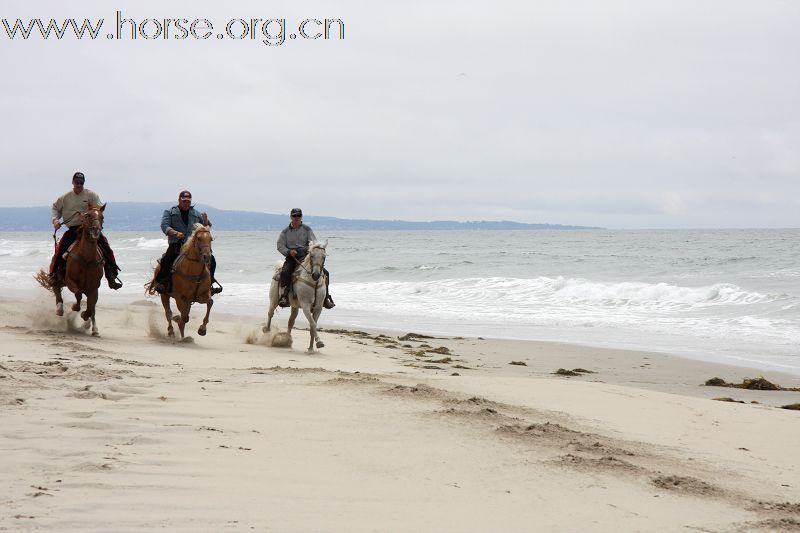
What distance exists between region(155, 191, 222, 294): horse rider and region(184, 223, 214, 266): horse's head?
0.36 metres

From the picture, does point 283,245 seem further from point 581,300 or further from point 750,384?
point 581,300

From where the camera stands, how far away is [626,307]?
2455cm

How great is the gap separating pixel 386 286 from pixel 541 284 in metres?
6.45

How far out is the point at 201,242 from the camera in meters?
12.8

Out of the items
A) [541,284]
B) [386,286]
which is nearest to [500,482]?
[541,284]

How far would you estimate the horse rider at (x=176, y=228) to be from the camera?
1337cm

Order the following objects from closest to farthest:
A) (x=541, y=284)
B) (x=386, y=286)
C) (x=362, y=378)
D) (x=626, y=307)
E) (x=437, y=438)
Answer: (x=437, y=438)
(x=362, y=378)
(x=626, y=307)
(x=541, y=284)
(x=386, y=286)

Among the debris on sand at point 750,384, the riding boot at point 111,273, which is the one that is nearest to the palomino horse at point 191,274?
the riding boot at point 111,273

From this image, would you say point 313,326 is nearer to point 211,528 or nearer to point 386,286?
point 211,528

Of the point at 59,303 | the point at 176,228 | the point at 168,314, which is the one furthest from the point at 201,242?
the point at 59,303

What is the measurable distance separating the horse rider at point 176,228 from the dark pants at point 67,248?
793 mm

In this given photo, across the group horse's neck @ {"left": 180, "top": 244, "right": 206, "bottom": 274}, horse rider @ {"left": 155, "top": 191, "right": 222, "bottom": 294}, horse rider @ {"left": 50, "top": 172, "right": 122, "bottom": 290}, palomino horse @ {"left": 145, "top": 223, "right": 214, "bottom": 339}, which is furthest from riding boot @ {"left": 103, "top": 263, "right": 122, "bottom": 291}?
horse's neck @ {"left": 180, "top": 244, "right": 206, "bottom": 274}

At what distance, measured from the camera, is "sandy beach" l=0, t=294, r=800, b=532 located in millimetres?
4188

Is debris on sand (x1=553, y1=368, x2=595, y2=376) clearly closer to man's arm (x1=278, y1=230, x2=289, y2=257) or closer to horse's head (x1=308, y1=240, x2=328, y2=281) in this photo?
horse's head (x1=308, y1=240, x2=328, y2=281)
